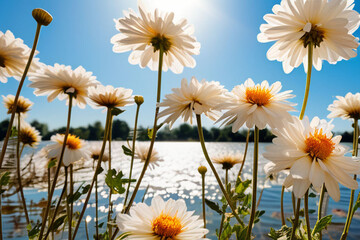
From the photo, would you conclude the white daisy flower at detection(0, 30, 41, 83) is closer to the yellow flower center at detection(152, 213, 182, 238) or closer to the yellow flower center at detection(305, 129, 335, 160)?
the yellow flower center at detection(152, 213, 182, 238)

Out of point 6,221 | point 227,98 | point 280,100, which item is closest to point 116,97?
point 227,98

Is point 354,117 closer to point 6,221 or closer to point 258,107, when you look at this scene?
point 258,107

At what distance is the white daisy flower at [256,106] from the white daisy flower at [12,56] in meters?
0.63

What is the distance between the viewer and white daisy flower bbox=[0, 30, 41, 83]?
70 centimetres

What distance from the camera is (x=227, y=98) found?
1.86ft

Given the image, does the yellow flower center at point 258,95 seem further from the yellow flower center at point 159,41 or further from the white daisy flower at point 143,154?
the white daisy flower at point 143,154

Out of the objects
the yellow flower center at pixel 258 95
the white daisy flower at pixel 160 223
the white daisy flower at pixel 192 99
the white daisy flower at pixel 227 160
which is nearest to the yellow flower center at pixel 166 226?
the white daisy flower at pixel 160 223

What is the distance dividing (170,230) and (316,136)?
0.40 meters

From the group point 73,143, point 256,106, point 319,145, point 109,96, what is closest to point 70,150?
point 73,143

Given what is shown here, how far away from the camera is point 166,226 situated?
0.54 m

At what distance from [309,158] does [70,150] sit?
87cm

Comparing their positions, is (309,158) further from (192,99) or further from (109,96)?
(109,96)

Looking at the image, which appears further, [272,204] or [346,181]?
[272,204]

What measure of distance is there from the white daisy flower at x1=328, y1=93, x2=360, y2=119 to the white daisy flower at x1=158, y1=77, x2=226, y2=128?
2.96ft
